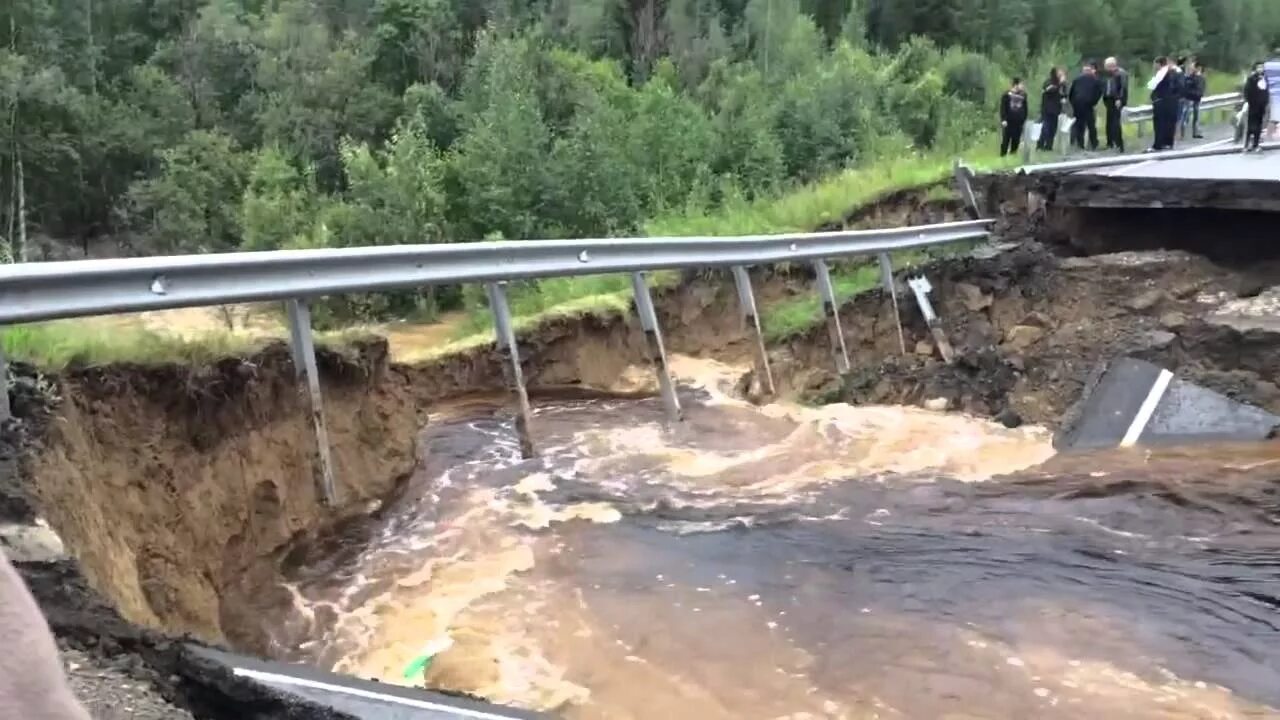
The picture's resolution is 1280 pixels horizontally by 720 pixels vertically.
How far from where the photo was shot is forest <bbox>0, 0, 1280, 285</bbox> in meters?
19.3

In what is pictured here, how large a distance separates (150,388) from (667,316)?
811 centimetres

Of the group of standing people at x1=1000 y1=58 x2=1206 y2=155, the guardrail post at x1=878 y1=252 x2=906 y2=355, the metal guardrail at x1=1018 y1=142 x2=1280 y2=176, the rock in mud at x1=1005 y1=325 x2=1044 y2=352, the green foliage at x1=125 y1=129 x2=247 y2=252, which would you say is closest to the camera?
the guardrail post at x1=878 y1=252 x2=906 y2=355

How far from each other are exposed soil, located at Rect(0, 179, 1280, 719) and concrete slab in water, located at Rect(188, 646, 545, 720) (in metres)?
0.10

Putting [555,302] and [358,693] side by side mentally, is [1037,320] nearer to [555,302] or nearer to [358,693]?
[555,302]

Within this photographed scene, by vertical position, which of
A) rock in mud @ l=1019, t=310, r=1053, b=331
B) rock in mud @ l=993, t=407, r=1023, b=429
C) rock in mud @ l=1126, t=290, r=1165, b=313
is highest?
rock in mud @ l=1126, t=290, r=1165, b=313

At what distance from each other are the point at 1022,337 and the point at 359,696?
11.2 metres

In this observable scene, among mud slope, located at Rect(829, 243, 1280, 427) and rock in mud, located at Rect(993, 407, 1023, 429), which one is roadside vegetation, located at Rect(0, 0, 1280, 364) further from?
rock in mud, located at Rect(993, 407, 1023, 429)

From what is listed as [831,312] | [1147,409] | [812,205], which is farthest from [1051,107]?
[1147,409]

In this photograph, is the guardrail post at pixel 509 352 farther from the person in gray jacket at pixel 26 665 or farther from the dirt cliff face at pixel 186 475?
the person in gray jacket at pixel 26 665

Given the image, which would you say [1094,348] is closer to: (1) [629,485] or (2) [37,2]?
(1) [629,485]

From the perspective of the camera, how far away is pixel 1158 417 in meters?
10.1

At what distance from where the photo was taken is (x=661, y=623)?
6.32 metres

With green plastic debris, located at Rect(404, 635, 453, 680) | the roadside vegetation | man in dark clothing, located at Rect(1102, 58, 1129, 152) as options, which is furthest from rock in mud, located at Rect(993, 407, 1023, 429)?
man in dark clothing, located at Rect(1102, 58, 1129, 152)

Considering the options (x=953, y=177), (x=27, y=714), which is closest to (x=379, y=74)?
(x=953, y=177)
